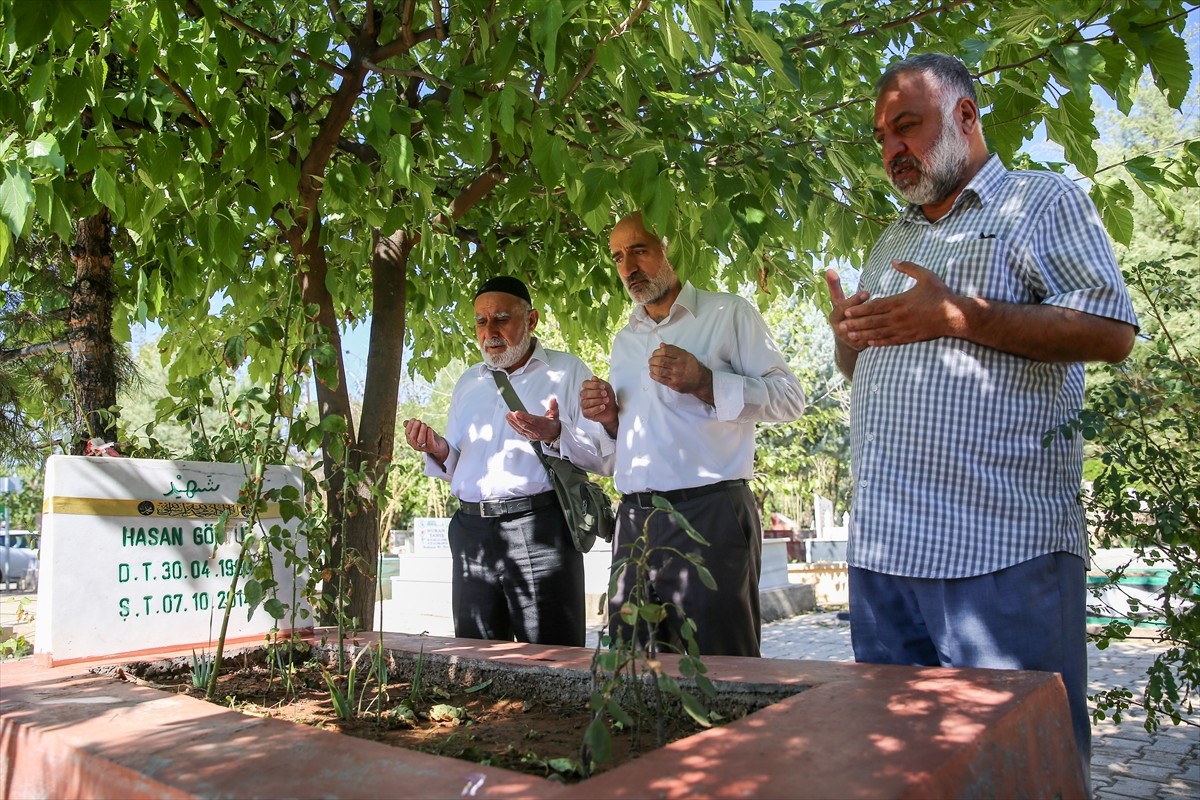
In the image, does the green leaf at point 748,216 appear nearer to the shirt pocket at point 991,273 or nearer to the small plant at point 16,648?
the shirt pocket at point 991,273

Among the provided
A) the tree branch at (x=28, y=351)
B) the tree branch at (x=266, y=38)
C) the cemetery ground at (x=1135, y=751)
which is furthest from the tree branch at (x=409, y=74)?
the tree branch at (x=28, y=351)

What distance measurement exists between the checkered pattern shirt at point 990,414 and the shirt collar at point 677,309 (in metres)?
1.36

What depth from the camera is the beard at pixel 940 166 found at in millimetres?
2242

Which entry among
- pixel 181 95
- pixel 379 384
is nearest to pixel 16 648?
pixel 379 384

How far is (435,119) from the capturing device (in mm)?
3400

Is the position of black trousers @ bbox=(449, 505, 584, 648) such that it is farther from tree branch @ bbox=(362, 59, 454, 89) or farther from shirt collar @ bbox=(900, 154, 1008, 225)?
shirt collar @ bbox=(900, 154, 1008, 225)

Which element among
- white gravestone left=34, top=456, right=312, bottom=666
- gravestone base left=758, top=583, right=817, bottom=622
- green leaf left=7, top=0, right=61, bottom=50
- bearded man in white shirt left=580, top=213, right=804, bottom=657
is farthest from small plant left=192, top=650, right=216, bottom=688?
gravestone base left=758, top=583, right=817, bottom=622

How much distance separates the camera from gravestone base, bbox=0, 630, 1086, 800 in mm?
1251

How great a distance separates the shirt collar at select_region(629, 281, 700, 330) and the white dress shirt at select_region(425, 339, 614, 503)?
36cm

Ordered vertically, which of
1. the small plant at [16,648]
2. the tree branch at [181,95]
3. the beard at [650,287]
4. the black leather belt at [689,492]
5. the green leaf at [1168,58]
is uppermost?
the tree branch at [181,95]

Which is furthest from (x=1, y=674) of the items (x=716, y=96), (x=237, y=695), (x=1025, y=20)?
(x=1025, y=20)

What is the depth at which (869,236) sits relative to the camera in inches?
167

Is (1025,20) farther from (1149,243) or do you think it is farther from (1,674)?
(1149,243)

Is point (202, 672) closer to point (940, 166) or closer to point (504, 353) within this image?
point (504, 353)
